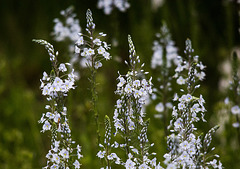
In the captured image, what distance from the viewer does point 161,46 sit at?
4.92 metres

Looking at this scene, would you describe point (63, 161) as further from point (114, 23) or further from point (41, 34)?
point (41, 34)

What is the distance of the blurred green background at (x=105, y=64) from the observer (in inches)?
206

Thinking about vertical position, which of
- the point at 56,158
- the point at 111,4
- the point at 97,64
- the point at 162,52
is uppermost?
the point at 111,4

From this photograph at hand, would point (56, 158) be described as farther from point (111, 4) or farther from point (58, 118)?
point (111, 4)

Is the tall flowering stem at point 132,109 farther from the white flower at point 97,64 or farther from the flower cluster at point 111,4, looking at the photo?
the flower cluster at point 111,4

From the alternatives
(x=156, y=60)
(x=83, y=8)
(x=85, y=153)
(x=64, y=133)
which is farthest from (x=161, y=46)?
(x=83, y=8)

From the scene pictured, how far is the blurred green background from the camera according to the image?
5.23 m

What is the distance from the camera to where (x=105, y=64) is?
28.3 feet

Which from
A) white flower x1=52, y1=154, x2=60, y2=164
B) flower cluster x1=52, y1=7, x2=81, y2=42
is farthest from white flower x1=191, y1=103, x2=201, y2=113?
flower cluster x1=52, y1=7, x2=81, y2=42

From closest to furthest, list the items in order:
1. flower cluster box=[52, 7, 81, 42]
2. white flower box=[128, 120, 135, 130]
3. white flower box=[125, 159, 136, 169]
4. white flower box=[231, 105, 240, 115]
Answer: white flower box=[125, 159, 136, 169]
white flower box=[128, 120, 135, 130]
white flower box=[231, 105, 240, 115]
flower cluster box=[52, 7, 81, 42]

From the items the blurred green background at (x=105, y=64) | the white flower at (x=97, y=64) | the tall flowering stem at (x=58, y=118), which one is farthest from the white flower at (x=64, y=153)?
the blurred green background at (x=105, y=64)

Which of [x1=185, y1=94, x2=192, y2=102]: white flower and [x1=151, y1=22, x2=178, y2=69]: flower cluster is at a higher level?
[x1=151, y1=22, x2=178, y2=69]: flower cluster

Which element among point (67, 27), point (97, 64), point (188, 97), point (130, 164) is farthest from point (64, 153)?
point (67, 27)

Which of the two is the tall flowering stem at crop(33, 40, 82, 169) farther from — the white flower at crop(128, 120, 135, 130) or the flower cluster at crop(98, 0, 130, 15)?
the flower cluster at crop(98, 0, 130, 15)
